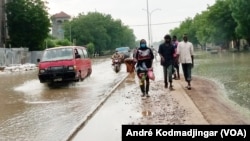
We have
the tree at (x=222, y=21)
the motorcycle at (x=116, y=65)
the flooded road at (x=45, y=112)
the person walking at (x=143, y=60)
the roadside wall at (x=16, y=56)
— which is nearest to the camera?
the flooded road at (x=45, y=112)

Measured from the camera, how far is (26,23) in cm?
6725

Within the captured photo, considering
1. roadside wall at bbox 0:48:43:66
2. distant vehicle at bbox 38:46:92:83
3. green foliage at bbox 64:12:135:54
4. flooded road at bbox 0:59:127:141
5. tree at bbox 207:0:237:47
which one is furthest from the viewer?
green foliage at bbox 64:12:135:54

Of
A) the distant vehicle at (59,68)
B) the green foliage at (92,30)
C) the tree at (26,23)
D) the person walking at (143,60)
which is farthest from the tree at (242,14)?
the person walking at (143,60)

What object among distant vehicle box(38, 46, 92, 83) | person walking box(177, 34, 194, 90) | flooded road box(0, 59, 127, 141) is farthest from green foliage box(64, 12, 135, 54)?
person walking box(177, 34, 194, 90)

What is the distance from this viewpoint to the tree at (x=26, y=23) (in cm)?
6712

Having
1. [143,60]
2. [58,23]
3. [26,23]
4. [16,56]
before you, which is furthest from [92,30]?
[143,60]

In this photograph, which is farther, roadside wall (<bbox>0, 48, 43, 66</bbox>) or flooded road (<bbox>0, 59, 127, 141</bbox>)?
roadside wall (<bbox>0, 48, 43, 66</bbox>)

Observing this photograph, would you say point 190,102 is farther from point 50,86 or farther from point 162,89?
point 50,86

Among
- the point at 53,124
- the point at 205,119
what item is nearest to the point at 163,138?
the point at 205,119

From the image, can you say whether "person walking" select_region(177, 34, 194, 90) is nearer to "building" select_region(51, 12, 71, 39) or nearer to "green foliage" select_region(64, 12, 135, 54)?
"green foliage" select_region(64, 12, 135, 54)

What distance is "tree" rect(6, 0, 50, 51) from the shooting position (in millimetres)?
67125

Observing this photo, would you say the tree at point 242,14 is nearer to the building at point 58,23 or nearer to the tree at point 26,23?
the tree at point 26,23

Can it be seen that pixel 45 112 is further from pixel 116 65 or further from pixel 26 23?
pixel 26 23

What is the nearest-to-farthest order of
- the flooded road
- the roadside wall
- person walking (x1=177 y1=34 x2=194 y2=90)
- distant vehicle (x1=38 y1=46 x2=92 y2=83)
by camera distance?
the flooded road < person walking (x1=177 y1=34 x2=194 y2=90) < distant vehicle (x1=38 y1=46 x2=92 y2=83) < the roadside wall
